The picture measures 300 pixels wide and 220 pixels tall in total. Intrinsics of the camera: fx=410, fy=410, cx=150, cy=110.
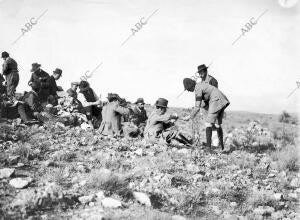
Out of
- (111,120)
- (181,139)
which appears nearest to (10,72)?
(111,120)

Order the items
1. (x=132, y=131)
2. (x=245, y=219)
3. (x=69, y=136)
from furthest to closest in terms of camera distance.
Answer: (x=132, y=131), (x=69, y=136), (x=245, y=219)

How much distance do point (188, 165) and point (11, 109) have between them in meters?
5.72

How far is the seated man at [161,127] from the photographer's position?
9.85 meters

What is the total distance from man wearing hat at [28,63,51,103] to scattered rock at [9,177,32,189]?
657 cm

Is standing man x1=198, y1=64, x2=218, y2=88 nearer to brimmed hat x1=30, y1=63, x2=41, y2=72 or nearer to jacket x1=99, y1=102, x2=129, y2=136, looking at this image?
jacket x1=99, y1=102, x2=129, y2=136

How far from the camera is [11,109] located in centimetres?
1116

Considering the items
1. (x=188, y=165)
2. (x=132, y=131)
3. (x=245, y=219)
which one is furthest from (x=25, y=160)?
Answer: (x=132, y=131)

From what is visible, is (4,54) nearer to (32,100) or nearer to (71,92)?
(32,100)

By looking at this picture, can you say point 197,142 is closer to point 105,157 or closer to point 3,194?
point 105,157

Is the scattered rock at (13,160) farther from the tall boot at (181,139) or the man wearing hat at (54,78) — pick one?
the man wearing hat at (54,78)

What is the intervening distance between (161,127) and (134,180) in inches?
145

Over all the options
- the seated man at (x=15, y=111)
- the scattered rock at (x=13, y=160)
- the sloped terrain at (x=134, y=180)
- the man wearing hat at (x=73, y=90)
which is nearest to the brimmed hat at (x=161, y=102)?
the sloped terrain at (x=134, y=180)

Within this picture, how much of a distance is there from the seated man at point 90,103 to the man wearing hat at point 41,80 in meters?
1.12

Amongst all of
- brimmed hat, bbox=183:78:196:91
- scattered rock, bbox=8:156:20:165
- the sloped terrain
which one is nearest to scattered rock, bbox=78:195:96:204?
the sloped terrain
